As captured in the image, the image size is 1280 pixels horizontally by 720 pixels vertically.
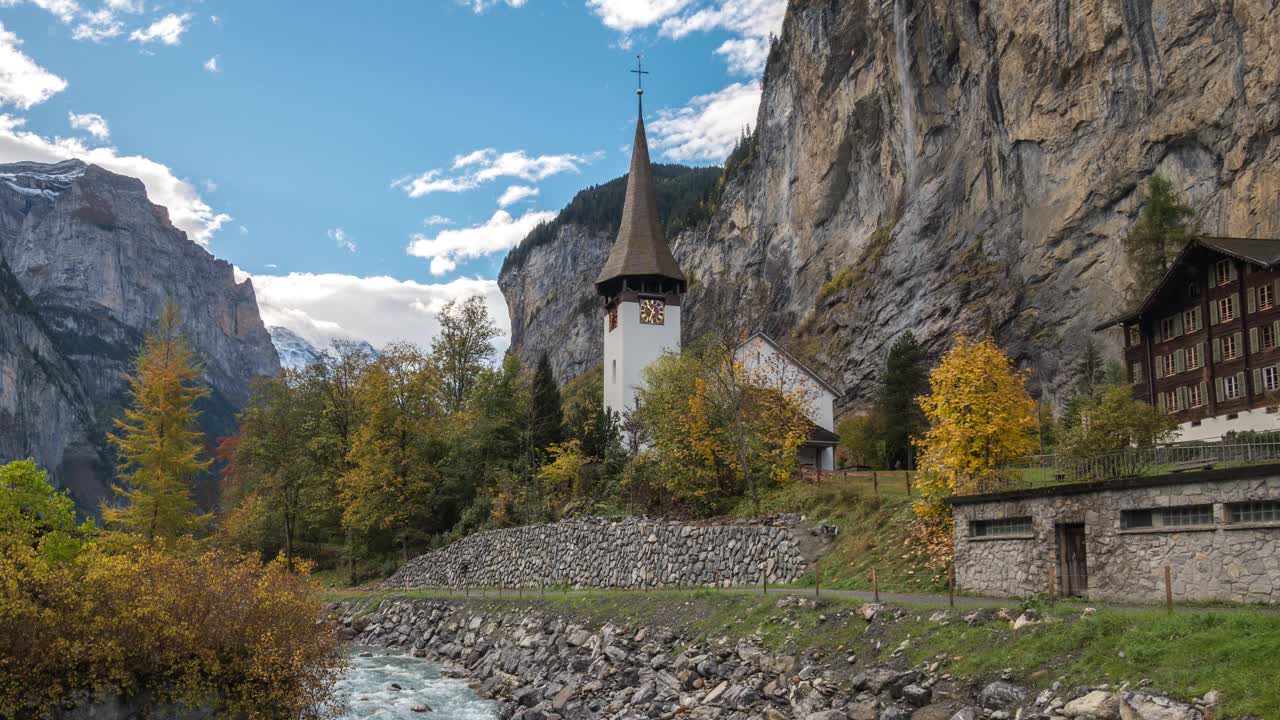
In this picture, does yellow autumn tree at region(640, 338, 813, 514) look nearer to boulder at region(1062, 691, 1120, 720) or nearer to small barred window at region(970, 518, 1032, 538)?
small barred window at region(970, 518, 1032, 538)

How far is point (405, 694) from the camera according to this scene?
27484 mm

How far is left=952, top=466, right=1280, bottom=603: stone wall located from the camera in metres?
16.6

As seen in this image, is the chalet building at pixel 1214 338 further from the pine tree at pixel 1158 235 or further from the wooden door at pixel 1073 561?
the wooden door at pixel 1073 561

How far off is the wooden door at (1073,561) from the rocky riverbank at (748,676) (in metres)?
3.48

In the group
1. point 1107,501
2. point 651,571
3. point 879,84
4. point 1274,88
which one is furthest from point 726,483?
point 879,84

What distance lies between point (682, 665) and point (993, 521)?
298 inches

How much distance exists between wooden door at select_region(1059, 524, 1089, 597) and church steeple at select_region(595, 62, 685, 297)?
3978cm

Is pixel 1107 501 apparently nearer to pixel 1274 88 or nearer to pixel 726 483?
pixel 726 483

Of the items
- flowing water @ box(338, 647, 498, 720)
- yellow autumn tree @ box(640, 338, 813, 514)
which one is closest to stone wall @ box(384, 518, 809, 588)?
yellow autumn tree @ box(640, 338, 813, 514)

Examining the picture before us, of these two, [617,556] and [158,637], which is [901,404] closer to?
[617,556]

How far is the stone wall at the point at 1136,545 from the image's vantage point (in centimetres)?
1664

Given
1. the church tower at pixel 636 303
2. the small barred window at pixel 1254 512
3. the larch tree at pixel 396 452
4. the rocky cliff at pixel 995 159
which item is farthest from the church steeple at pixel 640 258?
the small barred window at pixel 1254 512

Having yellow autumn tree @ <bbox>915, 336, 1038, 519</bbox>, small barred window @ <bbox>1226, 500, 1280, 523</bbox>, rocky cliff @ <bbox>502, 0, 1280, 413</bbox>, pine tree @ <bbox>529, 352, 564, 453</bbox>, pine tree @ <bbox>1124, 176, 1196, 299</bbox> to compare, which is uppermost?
rocky cliff @ <bbox>502, 0, 1280, 413</bbox>

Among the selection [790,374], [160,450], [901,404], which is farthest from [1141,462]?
[901,404]
